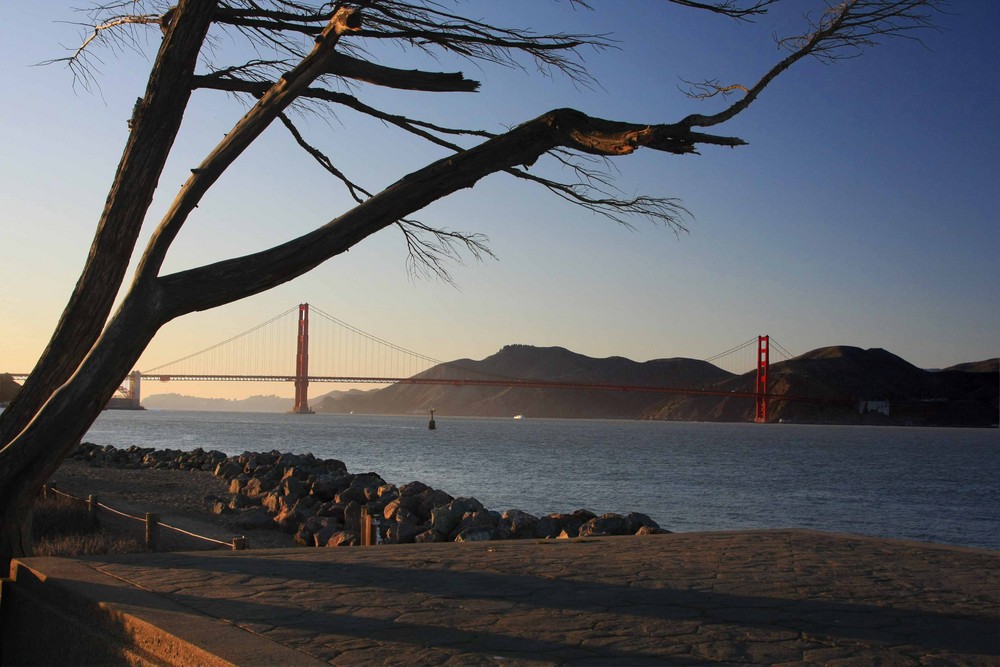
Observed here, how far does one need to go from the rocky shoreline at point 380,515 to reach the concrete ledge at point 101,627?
3917mm

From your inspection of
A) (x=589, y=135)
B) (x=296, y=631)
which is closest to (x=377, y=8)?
(x=589, y=135)

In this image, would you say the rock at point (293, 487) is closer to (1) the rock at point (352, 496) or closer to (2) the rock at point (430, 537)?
(1) the rock at point (352, 496)

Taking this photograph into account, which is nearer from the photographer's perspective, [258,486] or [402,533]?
[402,533]

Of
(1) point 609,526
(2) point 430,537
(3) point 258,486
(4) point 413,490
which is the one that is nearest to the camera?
(2) point 430,537

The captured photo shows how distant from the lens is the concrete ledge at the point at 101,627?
3281 millimetres

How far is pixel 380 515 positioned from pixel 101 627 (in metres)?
10.0

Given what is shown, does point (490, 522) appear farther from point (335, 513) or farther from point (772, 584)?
point (772, 584)

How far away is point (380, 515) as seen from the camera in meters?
13.9

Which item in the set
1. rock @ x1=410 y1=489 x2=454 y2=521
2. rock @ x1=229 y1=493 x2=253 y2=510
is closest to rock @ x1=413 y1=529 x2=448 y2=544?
rock @ x1=410 y1=489 x2=454 y2=521

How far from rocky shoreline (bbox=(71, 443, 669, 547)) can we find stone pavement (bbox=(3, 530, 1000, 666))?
10.9ft

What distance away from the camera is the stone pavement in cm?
340

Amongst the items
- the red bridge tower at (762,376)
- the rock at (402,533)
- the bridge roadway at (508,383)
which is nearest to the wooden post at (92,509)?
the rock at (402,533)

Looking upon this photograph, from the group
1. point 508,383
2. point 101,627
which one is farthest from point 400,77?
point 508,383

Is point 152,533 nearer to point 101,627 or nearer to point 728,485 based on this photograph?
point 101,627
